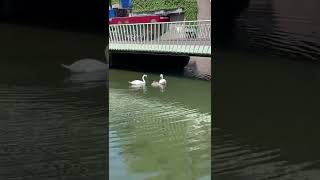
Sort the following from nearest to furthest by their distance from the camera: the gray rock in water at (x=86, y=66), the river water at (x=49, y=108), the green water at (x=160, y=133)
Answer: the river water at (x=49, y=108), the gray rock in water at (x=86, y=66), the green water at (x=160, y=133)

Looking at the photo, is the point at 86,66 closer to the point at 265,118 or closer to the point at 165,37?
the point at 265,118

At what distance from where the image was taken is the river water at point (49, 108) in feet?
5.42

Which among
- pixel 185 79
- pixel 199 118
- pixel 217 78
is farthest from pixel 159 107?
pixel 217 78

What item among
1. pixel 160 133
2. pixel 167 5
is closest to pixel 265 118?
pixel 160 133

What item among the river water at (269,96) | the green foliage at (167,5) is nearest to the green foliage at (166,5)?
the green foliage at (167,5)

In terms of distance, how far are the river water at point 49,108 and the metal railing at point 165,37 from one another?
911cm

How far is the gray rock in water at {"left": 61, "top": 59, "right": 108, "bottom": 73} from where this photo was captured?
177cm

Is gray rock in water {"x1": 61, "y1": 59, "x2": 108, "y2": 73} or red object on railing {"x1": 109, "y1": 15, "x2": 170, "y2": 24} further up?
gray rock in water {"x1": 61, "y1": 59, "x2": 108, "y2": 73}

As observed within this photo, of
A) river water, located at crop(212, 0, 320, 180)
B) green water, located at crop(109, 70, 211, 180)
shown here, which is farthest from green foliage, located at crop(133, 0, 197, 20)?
river water, located at crop(212, 0, 320, 180)

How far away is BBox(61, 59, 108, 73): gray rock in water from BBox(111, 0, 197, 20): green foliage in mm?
14213

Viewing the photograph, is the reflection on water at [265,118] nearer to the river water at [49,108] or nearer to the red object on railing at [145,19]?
the river water at [49,108]

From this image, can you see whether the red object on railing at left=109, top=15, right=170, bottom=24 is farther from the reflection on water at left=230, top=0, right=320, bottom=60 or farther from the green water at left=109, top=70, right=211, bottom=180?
the reflection on water at left=230, top=0, right=320, bottom=60

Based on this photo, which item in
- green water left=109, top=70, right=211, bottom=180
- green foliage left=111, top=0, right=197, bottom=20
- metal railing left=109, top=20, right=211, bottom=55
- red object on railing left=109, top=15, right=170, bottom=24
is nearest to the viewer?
green water left=109, top=70, right=211, bottom=180

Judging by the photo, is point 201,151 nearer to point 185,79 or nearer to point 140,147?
point 140,147
